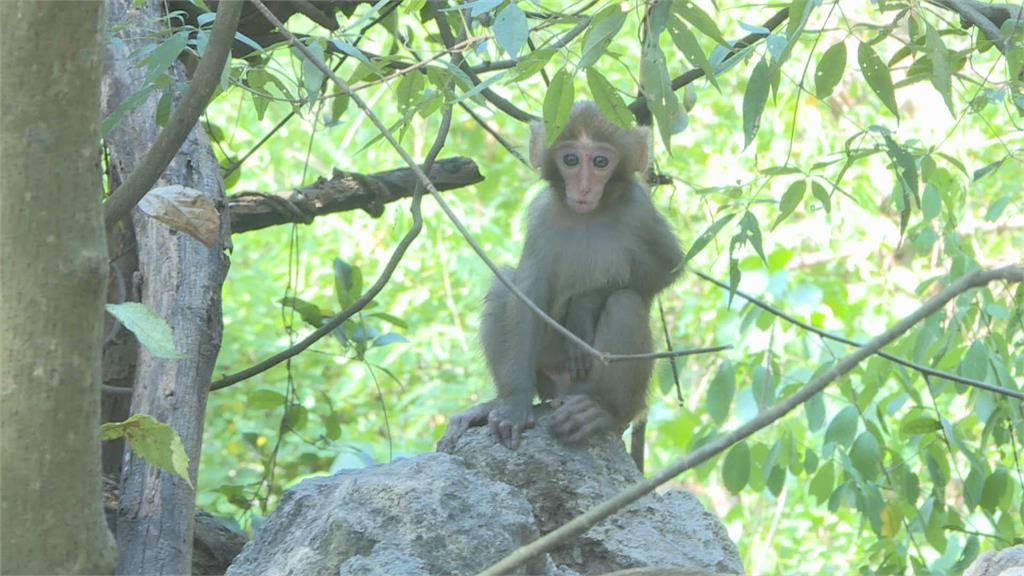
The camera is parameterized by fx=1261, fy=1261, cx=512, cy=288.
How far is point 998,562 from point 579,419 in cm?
139

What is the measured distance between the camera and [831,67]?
129 inches

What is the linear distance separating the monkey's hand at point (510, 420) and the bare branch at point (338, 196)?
121cm

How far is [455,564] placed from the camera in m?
A: 3.04

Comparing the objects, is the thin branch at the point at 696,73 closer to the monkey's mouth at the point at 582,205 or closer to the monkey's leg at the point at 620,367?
the monkey's mouth at the point at 582,205

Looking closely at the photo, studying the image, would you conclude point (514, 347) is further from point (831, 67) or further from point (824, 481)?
point (831, 67)

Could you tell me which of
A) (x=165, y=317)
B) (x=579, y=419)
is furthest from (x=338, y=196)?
(x=165, y=317)

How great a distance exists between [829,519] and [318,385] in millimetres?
5183

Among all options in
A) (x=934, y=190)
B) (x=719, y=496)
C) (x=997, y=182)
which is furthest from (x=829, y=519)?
(x=934, y=190)

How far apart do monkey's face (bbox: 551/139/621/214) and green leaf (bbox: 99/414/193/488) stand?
2.80 meters

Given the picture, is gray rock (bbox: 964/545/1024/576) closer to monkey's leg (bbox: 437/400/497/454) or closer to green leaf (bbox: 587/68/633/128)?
green leaf (bbox: 587/68/633/128)

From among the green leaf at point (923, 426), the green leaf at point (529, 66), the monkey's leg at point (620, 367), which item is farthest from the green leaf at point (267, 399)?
the green leaf at point (529, 66)

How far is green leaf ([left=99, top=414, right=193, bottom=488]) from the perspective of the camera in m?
2.41

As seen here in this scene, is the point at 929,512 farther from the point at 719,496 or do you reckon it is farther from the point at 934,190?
the point at 719,496

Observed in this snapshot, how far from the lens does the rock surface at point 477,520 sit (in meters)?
3.05
